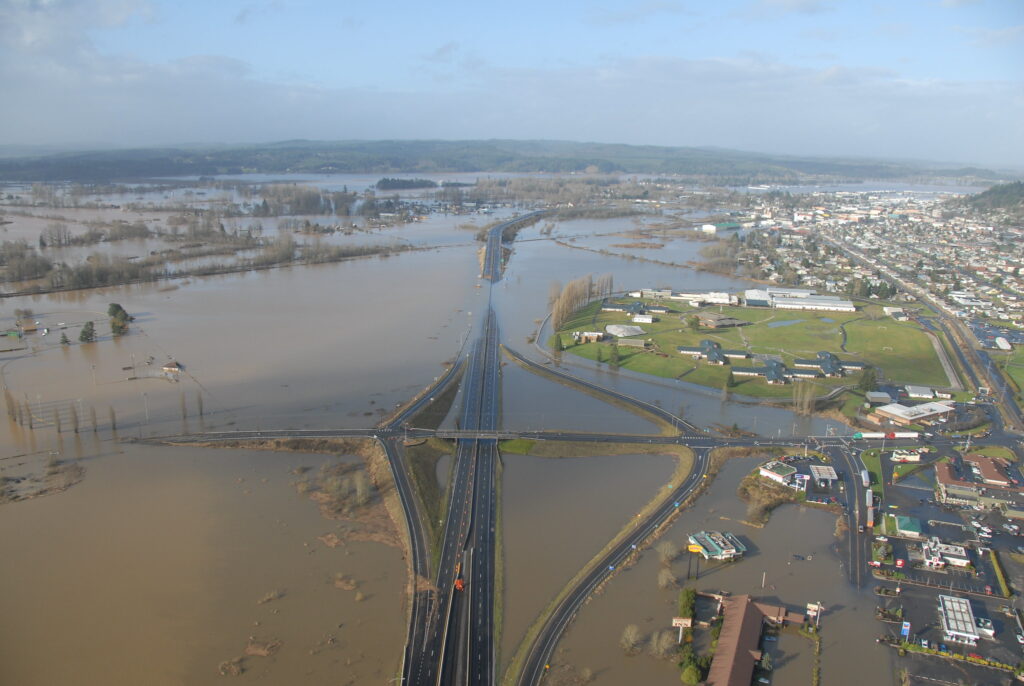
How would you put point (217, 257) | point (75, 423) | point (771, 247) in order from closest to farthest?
point (75, 423)
point (217, 257)
point (771, 247)

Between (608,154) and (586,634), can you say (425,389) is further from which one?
(608,154)

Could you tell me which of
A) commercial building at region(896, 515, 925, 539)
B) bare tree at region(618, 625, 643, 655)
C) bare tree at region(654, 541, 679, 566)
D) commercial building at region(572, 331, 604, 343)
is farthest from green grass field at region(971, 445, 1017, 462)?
commercial building at region(572, 331, 604, 343)

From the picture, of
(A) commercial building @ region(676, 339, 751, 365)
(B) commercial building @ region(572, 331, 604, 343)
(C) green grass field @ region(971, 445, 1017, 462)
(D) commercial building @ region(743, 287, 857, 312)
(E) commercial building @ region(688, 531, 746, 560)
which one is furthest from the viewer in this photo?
(D) commercial building @ region(743, 287, 857, 312)

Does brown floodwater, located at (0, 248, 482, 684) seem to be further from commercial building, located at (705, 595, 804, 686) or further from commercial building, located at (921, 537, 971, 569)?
commercial building, located at (921, 537, 971, 569)

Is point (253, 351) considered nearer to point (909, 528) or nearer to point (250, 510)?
point (250, 510)

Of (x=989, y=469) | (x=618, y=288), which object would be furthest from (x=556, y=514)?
(x=618, y=288)

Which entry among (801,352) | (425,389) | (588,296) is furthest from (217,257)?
(801,352)
